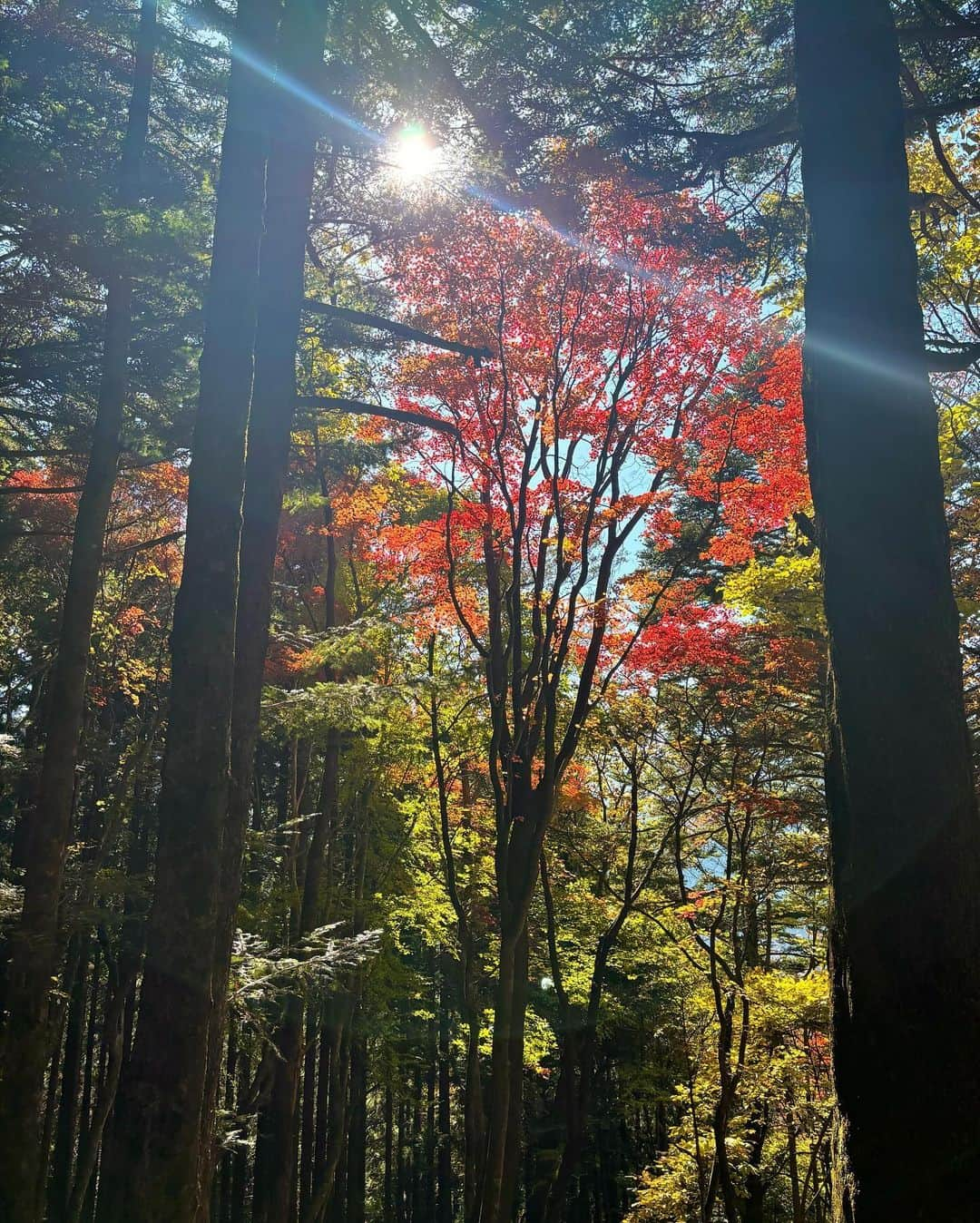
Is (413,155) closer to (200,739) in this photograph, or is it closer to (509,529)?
(509,529)

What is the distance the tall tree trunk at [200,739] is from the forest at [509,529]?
0.07ft

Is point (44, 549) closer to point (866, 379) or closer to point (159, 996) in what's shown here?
point (159, 996)

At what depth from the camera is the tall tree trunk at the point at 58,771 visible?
6352 millimetres

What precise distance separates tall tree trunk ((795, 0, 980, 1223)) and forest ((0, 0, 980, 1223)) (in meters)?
0.01


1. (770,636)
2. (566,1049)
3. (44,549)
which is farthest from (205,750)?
(44,549)

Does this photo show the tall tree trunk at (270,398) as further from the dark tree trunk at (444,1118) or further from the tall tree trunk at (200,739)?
the dark tree trunk at (444,1118)

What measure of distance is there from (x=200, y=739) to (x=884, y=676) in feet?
8.78

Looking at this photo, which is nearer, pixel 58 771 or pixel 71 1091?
pixel 58 771

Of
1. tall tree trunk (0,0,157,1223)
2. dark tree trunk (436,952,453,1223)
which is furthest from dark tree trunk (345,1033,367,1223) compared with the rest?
tall tree trunk (0,0,157,1223)

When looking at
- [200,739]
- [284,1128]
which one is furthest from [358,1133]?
[200,739]

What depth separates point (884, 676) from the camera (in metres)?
2.49

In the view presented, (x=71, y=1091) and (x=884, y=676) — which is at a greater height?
(x=884, y=676)

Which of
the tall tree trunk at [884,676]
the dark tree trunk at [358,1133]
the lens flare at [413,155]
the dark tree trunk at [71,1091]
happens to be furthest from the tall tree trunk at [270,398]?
the dark tree trunk at [71,1091]

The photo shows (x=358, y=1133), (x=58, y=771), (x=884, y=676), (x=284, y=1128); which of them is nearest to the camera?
(x=884, y=676)
